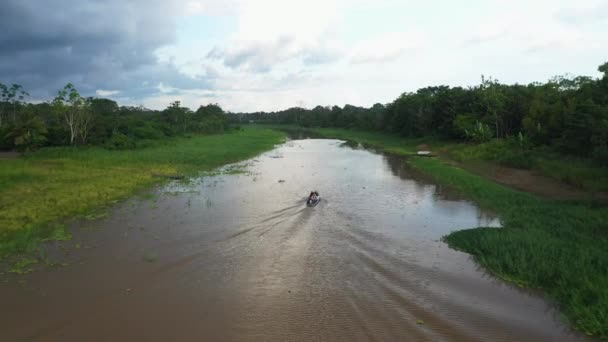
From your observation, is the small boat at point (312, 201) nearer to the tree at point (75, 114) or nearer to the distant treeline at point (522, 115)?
the distant treeline at point (522, 115)

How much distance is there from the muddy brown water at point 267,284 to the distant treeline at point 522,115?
14.1 m

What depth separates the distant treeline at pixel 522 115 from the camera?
2531cm

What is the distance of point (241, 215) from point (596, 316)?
13.1 metres

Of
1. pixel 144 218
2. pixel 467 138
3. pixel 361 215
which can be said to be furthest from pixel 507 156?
pixel 144 218

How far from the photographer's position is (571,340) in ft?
25.9

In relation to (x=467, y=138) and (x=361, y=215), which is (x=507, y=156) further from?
(x=361, y=215)

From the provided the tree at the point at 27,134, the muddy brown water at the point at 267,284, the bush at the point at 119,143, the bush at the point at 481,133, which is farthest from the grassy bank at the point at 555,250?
the tree at the point at 27,134

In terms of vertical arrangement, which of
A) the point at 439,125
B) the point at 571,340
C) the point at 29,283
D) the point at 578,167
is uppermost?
the point at 439,125

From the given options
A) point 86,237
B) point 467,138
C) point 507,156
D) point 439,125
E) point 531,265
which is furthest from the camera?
point 439,125

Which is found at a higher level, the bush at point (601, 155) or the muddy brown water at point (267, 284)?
the bush at point (601, 155)

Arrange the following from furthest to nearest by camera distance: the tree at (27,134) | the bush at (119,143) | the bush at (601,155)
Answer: the bush at (119,143)
the tree at (27,134)
the bush at (601,155)

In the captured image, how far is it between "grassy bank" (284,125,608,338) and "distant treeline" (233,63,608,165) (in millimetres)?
9335

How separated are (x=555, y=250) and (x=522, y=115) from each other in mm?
36111

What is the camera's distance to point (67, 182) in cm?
2175
